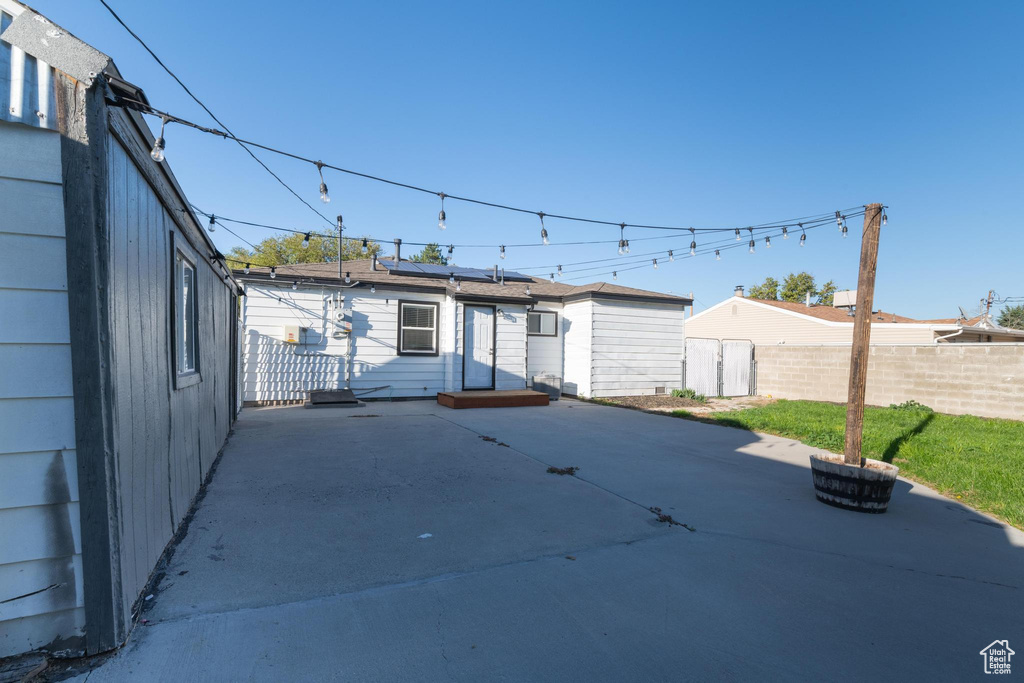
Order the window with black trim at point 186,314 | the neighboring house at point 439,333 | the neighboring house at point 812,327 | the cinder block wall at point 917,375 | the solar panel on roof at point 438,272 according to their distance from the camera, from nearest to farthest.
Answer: the window with black trim at point 186,314, the cinder block wall at point 917,375, the neighboring house at point 439,333, the solar panel on roof at point 438,272, the neighboring house at point 812,327

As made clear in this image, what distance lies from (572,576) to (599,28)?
36.0 ft

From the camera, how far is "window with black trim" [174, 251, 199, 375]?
12.2 feet

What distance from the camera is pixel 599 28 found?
32.4 feet

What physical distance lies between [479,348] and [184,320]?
8.12 meters

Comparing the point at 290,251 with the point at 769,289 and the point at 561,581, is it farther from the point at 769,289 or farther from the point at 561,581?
the point at 769,289

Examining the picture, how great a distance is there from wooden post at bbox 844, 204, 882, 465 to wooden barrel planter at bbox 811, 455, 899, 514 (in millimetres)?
332

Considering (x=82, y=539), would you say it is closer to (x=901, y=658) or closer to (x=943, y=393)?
(x=901, y=658)

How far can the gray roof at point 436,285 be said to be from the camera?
10.4m

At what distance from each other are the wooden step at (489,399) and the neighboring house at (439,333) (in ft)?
3.07

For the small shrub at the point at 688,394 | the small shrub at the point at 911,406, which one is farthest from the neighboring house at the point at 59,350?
the small shrub at the point at 911,406

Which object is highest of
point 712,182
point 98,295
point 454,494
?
point 712,182

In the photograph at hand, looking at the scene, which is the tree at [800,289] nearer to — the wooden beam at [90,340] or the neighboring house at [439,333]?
the neighboring house at [439,333]

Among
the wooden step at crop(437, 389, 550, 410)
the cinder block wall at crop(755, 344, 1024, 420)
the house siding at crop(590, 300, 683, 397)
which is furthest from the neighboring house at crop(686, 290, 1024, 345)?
the wooden step at crop(437, 389, 550, 410)

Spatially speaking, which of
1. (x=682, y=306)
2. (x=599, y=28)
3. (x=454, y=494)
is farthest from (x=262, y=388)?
(x=682, y=306)
